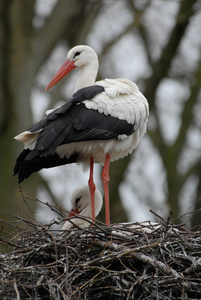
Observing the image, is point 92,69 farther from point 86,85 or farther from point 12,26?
point 12,26

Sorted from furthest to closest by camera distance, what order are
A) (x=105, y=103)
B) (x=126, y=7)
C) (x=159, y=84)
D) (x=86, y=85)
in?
(x=126, y=7), (x=159, y=84), (x=86, y=85), (x=105, y=103)

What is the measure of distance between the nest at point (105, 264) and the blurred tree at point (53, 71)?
12.8ft

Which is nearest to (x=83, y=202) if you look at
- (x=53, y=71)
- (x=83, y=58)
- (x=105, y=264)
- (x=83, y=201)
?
(x=83, y=201)

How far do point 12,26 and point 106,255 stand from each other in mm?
5907

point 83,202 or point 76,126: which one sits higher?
point 76,126

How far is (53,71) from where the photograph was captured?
13.4m

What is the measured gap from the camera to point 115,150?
8609 mm

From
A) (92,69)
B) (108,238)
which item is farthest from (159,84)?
(108,238)

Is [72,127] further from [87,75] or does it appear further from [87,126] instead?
[87,75]

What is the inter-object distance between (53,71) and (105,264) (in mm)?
6980

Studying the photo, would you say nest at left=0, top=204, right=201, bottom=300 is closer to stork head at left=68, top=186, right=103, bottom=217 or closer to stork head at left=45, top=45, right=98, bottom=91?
stork head at left=68, top=186, right=103, bottom=217

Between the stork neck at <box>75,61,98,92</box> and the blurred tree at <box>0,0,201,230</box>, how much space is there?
2.86m

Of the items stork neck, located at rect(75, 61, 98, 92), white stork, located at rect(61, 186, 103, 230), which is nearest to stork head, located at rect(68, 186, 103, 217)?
white stork, located at rect(61, 186, 103, 230)

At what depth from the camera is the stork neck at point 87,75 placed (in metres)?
8.88
